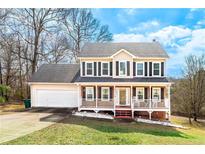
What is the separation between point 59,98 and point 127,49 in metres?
5.54

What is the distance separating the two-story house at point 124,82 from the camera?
15.6m

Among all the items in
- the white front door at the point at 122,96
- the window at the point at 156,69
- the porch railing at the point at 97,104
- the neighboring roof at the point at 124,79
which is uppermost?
the window at the point at 156,69

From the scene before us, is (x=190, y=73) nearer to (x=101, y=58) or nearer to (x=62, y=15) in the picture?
(x=101, y=58)

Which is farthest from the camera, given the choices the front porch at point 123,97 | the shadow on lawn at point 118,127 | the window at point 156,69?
the window at point 156,69

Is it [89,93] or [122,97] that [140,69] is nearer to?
[122,97]

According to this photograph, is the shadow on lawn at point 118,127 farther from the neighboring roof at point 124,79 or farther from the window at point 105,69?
the window at point 105,69

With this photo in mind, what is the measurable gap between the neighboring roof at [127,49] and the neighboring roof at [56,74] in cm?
215

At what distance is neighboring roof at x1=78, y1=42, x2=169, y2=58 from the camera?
16.6m

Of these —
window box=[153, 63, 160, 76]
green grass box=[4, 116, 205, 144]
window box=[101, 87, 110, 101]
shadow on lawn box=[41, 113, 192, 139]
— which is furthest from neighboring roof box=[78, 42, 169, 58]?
green grass box=[4, 116, 205, 144]

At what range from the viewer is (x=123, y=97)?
16.7 m

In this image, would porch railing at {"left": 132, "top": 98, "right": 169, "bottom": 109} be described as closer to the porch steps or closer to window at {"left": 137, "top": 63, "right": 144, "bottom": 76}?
the porch steps

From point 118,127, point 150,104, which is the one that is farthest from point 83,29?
point 118,127

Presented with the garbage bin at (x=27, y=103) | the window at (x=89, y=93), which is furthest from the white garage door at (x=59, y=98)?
the window at (x=89, y=93)
